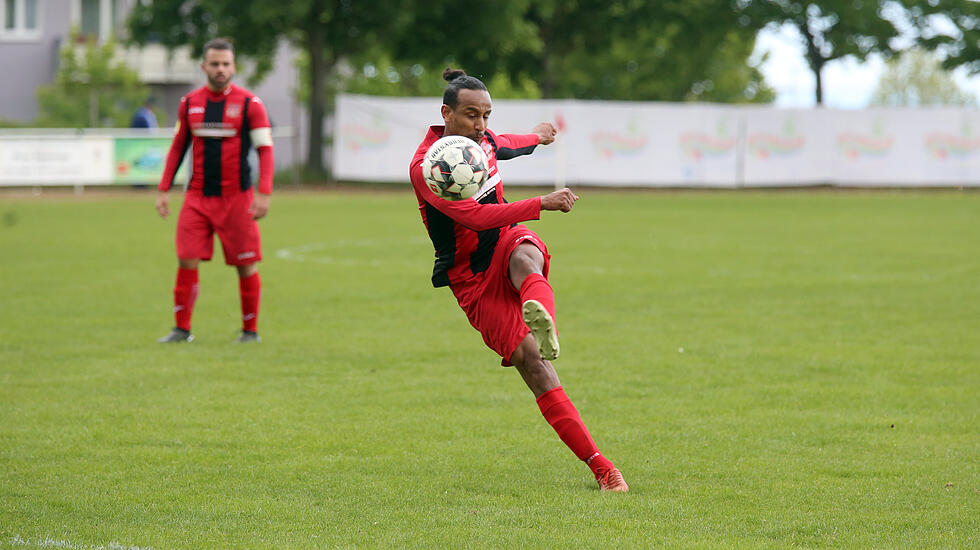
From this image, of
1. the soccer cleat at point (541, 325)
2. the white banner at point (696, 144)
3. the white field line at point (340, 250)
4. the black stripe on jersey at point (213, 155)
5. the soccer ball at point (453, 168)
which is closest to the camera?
the soccer cleat at point (541, 325)

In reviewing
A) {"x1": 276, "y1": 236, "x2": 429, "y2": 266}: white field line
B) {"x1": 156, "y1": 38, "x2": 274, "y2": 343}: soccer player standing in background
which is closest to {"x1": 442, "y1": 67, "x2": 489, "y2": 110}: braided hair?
{"x1": 156, "y1": 38, "x2": 274, "y2": 343}: soccer player standing in background

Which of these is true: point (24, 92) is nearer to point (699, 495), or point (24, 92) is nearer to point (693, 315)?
point (693, 315)

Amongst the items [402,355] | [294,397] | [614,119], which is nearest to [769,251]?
[402,355]

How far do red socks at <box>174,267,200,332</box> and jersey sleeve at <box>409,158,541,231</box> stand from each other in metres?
4.86

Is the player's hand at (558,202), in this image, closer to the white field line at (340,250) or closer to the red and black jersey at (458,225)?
the red and black jersey at (458,225)

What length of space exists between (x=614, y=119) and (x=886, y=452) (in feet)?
90.4

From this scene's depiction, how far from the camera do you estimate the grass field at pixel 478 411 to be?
5.28m

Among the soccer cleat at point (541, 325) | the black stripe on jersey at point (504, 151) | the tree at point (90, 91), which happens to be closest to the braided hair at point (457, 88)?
the black stripe on jersey at point (504, 151)

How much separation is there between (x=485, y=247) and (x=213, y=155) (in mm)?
4701

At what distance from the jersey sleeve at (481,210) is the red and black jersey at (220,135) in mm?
4451

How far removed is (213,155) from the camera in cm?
997

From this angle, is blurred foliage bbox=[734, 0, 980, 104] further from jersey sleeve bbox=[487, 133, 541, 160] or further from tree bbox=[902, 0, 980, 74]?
jersey sleeve bbox=[487, 133, 541, 160]

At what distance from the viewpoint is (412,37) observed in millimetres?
39250

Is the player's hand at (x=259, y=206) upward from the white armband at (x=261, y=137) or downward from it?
downward
